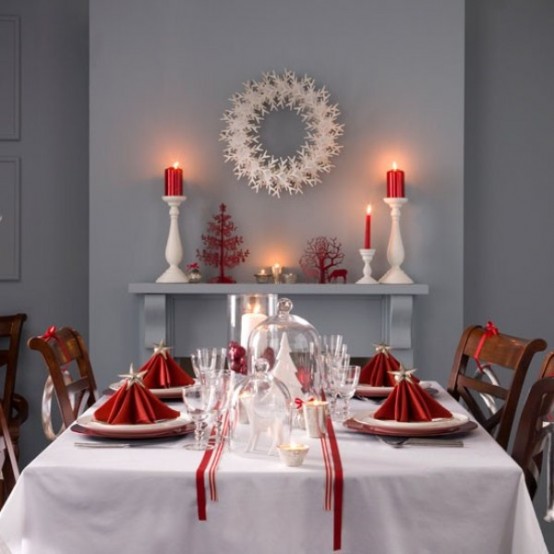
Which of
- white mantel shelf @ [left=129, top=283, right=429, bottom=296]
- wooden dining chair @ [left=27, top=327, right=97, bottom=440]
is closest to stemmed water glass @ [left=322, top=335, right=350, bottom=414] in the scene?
wooden dining chair @ [left=27, top=327, right=97, bottom=440]

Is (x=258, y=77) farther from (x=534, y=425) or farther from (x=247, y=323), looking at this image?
Answer: (x=534, y=425)

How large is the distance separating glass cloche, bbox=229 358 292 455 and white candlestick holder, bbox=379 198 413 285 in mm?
2310

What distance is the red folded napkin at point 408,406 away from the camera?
2.18m

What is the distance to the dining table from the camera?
1.78 m

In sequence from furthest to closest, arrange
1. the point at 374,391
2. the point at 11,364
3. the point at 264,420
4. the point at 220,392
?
the point at 11,364
the point at 374,391
the point at 220,392
the point at 264,420

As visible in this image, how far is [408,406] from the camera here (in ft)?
7.20

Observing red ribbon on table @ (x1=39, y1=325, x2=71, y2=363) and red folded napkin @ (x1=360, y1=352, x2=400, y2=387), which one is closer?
red ribbon on table @ (x1=39, y1=325, x2=71, y2=363)

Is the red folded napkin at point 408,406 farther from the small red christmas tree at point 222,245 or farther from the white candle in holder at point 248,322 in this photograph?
the small red christmas tree at point 222,245

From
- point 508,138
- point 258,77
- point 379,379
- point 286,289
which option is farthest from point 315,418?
point 508,138

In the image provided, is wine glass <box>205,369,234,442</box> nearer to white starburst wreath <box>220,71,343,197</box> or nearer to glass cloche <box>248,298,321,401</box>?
glass cloche <box>248,298,321,401</box>

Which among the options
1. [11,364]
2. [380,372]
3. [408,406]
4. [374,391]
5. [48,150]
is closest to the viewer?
[408,406]

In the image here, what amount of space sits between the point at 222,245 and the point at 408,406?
86.9 inches

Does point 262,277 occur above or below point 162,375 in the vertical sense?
above

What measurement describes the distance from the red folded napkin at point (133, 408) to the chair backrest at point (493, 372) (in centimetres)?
95
